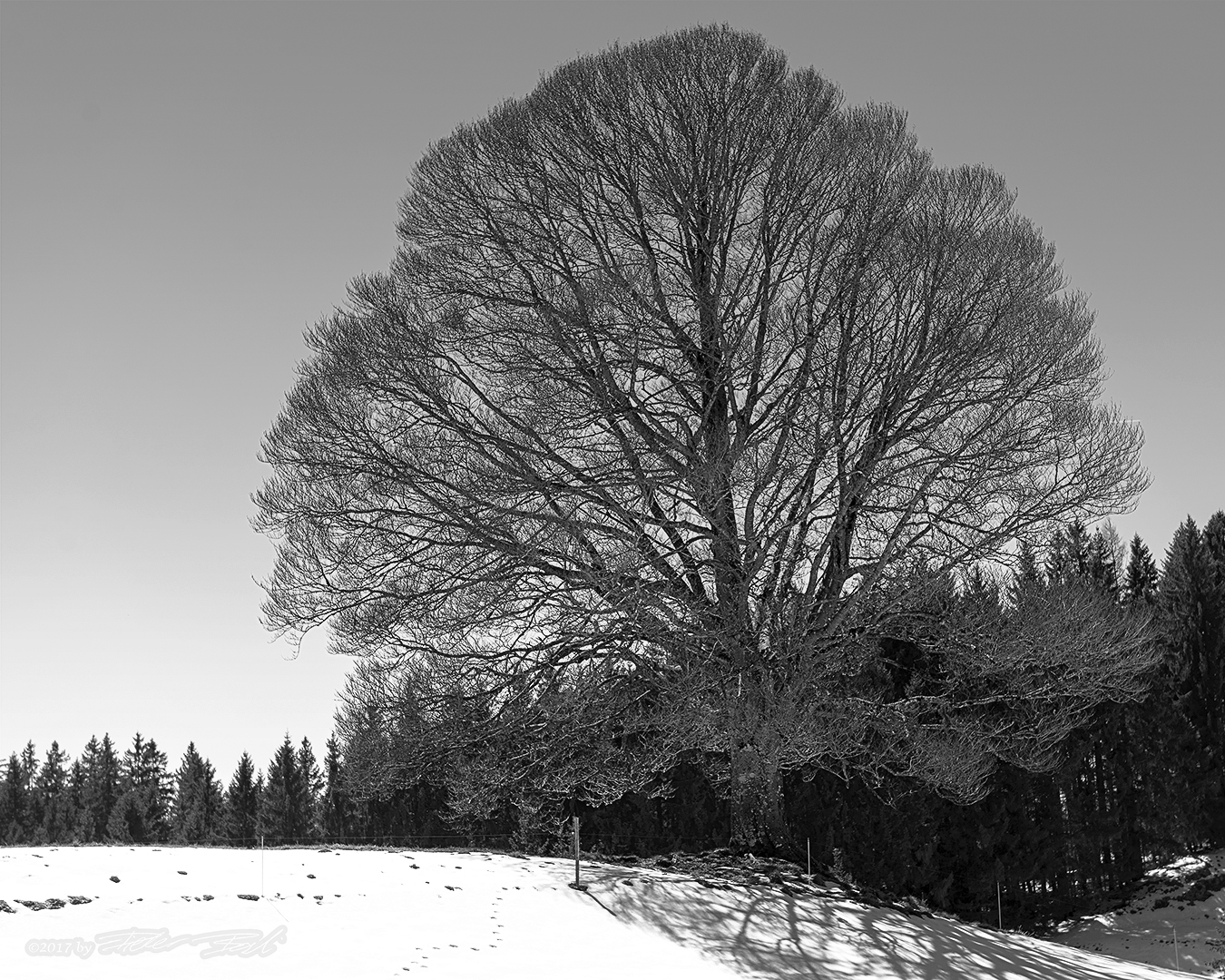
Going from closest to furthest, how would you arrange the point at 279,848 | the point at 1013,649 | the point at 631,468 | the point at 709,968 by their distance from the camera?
the point at 709,968 → the point at 279,848 → the point at 631,468 → the point at 1013,649

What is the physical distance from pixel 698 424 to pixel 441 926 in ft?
23.2

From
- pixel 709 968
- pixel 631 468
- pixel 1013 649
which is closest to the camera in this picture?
pixel 709 968

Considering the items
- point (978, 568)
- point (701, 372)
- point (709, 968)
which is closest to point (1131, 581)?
point (978, 568)

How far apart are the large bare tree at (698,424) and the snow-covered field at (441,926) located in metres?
1.89

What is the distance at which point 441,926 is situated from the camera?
8914 mm

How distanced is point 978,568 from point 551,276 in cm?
666

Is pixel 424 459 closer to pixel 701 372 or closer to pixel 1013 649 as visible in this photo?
pixel 701 372

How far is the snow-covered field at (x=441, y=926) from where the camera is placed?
24.2ft

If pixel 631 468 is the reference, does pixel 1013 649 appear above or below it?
below

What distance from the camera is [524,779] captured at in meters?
13.7

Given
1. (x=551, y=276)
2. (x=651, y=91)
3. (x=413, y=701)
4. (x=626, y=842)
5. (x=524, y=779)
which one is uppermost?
(x=651, y=91)
